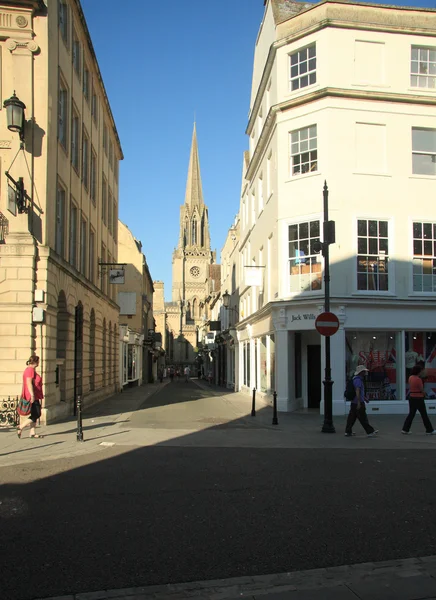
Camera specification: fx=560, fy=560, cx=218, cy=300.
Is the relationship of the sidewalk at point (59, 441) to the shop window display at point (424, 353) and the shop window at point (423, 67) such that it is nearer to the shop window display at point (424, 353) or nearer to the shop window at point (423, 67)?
the shop window display at point (424, 353)

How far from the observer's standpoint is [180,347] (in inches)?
5423

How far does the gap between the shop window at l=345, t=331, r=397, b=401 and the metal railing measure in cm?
1038

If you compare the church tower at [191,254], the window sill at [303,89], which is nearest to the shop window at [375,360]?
the window sill at [303,89]

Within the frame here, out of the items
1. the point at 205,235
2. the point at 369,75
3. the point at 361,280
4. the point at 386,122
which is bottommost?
the point at 361,280

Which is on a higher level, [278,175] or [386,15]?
[386,15]

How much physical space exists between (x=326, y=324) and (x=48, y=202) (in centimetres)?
852

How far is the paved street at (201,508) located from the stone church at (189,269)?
413 feet

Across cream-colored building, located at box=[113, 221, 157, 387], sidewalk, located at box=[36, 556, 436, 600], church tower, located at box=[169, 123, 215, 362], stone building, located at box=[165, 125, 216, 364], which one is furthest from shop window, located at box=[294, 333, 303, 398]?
church tower, located at box=[169, 123, 215, 362]

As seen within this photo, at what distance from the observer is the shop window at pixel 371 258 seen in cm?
1883

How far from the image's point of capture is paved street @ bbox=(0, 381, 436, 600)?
16.5 ft

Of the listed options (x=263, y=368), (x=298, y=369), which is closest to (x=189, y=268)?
(x=263, y=368)

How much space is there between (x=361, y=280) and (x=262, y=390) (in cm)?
817

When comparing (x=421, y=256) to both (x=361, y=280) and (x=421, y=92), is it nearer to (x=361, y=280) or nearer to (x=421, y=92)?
(x=361, y=280)

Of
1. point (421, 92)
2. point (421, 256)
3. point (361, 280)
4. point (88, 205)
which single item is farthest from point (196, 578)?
point (88, 205)
